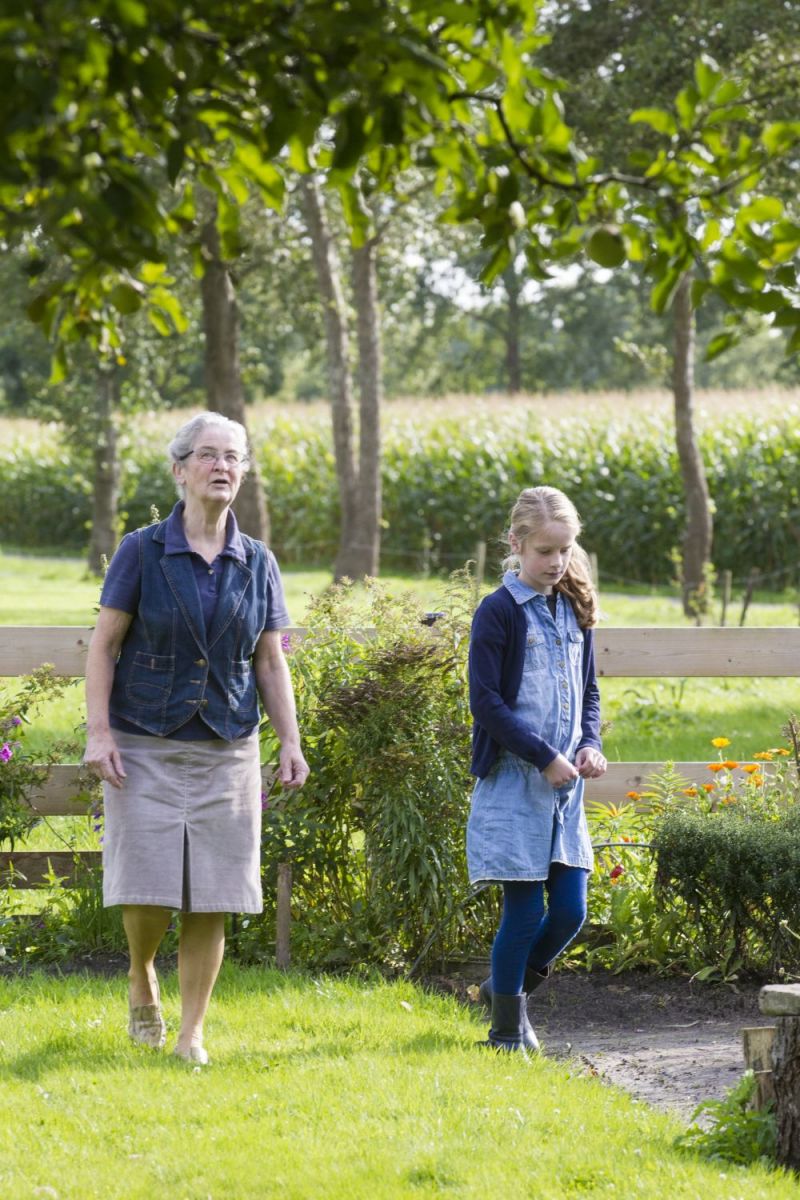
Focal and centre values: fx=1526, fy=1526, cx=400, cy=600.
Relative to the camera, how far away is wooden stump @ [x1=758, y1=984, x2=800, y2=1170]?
3.84 metres

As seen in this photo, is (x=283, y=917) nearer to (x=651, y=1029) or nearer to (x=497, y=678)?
Answer: (x=651, y=1029)

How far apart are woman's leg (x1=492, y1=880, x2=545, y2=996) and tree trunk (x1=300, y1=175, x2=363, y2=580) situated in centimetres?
1234

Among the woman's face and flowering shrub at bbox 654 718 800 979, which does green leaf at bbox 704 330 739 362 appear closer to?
the woman's face

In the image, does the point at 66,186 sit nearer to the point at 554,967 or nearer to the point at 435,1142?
the point at 435,1142

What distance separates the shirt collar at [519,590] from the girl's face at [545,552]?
0.02 m

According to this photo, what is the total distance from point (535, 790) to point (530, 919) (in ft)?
1.35

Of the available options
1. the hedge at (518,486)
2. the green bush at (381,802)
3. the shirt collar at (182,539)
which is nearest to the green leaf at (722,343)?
the shirt collar at (182,539)

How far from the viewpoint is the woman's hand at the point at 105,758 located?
4512mm

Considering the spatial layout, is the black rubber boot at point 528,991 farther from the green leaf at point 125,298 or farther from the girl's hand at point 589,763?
the green leaf at point 125,298

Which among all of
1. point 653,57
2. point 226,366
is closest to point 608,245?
point 653,57

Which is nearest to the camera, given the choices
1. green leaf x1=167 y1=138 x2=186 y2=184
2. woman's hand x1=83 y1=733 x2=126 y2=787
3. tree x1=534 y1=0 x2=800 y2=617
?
green leaf x1=167 y1=138 x2=186 y2=184

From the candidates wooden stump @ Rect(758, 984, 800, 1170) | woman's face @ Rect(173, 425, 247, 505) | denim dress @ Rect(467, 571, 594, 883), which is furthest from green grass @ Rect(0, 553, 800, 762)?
wooden stump @ Rect(758, 984, 800, 1170)

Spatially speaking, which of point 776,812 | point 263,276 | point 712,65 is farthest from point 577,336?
point 712,65

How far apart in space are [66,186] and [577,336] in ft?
172
